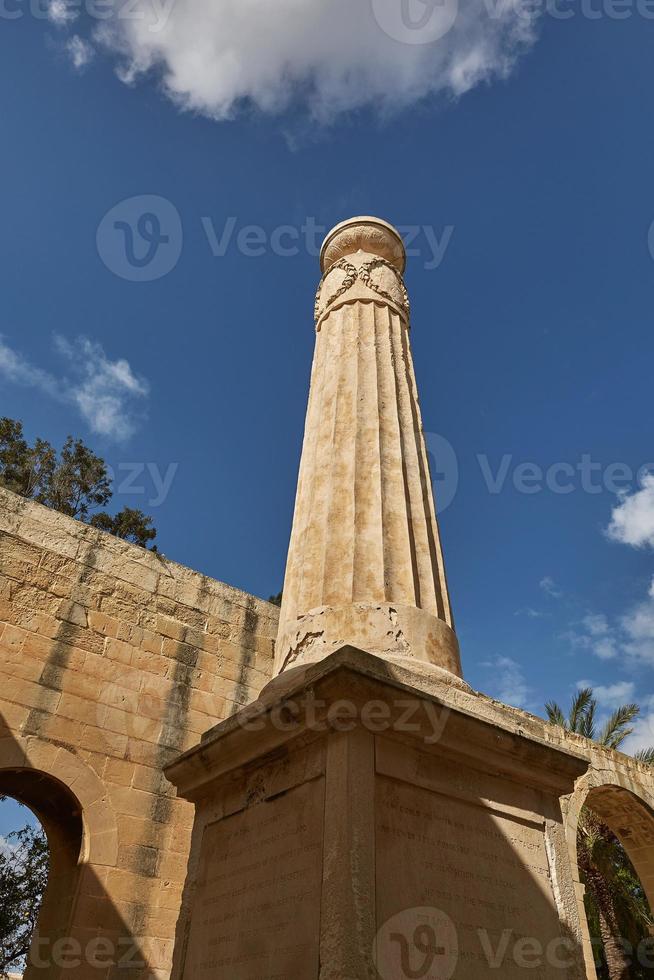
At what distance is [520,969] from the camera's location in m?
3.25

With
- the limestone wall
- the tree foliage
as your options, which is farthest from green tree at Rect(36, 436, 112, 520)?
the limestone wall

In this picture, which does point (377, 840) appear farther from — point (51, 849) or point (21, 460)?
point (21, 460)

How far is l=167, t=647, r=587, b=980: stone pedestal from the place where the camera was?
296cm

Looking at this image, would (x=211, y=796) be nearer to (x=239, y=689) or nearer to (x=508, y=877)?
(x=508, y=877)

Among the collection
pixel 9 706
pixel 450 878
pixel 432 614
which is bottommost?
pixel 450 878

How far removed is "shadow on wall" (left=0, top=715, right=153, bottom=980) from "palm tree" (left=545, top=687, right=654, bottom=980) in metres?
10.9

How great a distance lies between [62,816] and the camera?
273 inches

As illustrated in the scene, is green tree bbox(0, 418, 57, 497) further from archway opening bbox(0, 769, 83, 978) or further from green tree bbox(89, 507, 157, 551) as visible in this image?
archway opening bbox(0, 769, 83, 978)

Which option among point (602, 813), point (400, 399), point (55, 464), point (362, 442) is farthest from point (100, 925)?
point (55, 464)

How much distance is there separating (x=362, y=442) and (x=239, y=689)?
13.7ft

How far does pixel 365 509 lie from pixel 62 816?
4.79 metres

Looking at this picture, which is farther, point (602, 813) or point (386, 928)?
point (602, 813)

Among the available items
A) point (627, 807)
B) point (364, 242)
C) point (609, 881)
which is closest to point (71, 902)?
point (364, 242)

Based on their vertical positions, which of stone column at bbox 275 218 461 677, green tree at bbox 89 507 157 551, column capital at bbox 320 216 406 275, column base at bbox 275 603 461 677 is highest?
green tree at bbox 89 507 157 551
